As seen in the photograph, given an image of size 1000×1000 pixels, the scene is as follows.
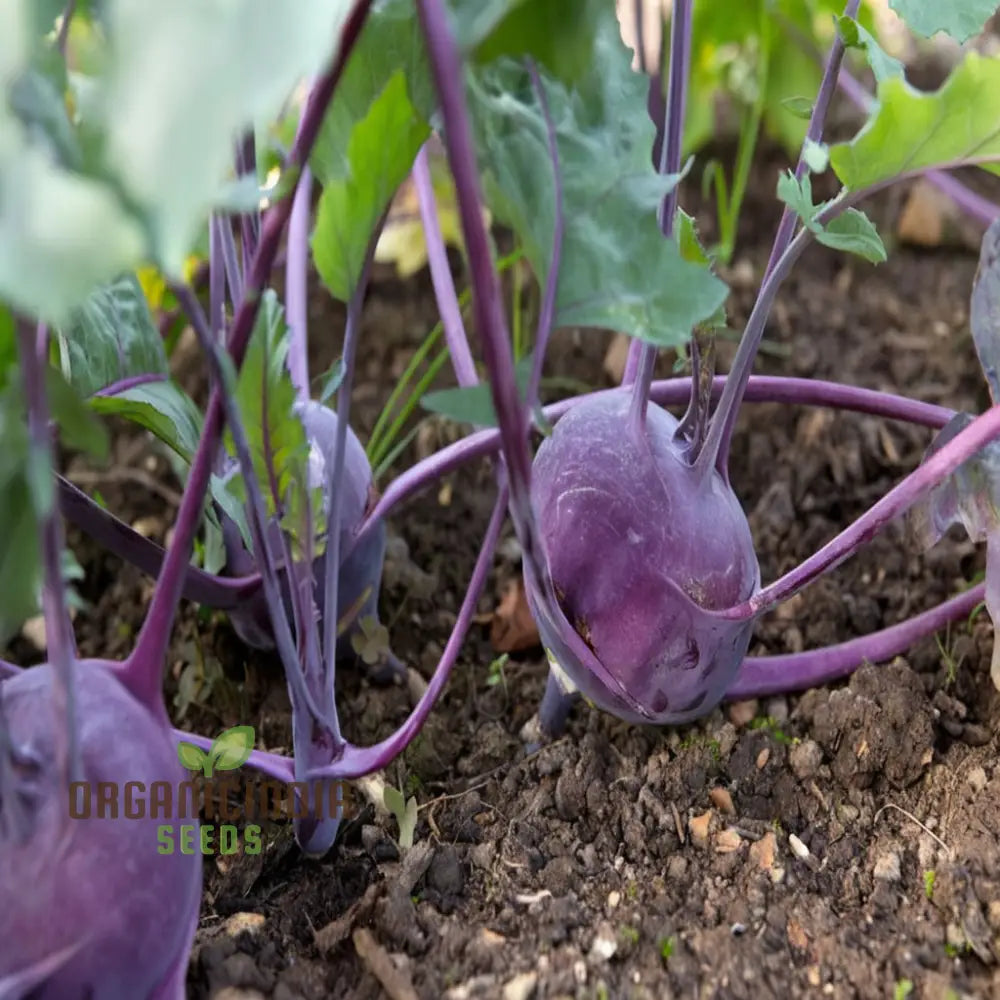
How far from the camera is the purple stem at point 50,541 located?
37 cm

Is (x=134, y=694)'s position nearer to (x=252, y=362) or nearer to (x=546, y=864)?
(x=252, y=362)

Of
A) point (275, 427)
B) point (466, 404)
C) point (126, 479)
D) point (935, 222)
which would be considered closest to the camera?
point (466, 404)

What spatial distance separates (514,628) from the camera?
837mm

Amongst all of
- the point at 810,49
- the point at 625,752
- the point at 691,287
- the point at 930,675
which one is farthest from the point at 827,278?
the point at 691,287

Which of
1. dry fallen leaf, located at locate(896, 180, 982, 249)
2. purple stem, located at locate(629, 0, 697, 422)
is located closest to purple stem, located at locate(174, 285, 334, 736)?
purple stem, located at locate(629, 0, 697, 422)

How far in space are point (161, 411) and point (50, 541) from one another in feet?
0.70

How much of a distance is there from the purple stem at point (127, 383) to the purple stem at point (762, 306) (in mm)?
353

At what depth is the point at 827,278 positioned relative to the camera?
119 cm

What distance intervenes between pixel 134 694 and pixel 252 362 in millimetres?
171

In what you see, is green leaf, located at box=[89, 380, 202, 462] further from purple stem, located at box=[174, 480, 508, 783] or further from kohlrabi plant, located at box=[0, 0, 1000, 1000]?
purple stem, located at box=[174, 480, 508, 783]

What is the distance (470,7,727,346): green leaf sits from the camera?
0.48 m

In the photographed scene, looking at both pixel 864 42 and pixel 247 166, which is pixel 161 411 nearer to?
pixel 247 166

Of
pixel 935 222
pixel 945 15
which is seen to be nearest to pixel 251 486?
pixel 945 15

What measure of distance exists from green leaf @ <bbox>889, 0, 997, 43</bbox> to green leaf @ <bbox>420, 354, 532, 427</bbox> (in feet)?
1.07
